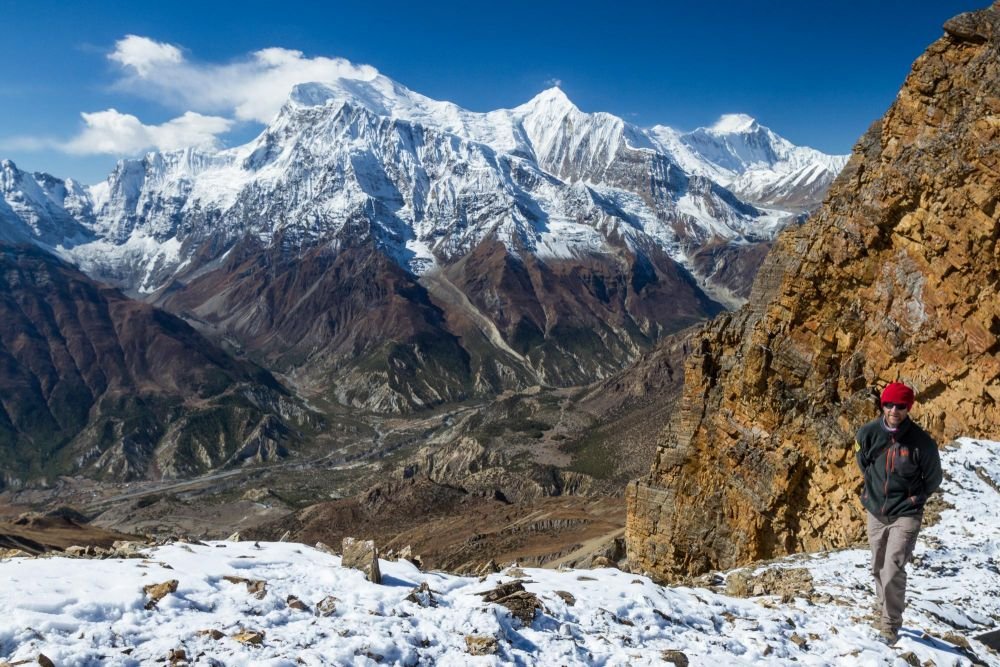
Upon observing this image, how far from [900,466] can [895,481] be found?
33 cm

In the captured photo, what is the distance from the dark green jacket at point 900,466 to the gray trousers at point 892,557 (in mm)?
235

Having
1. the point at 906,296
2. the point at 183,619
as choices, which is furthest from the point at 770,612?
the point at 906,296

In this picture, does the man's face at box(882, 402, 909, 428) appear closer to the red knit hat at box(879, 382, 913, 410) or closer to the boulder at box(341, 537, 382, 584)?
the red knit hat at box(879, 382, 913, 410)

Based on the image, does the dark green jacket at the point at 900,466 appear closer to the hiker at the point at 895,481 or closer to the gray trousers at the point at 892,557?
the hiker at the point at 895,481

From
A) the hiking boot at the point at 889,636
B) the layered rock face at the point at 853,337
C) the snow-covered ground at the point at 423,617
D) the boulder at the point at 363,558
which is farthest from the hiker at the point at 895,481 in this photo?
the layered rock face at the point at 853,337

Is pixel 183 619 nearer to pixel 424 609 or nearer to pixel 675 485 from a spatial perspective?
pixel 424 609

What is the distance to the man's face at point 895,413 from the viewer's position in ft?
42.8

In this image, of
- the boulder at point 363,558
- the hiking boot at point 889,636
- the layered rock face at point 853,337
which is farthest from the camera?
the layered rock face at point 853,337

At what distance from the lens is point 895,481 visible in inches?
533

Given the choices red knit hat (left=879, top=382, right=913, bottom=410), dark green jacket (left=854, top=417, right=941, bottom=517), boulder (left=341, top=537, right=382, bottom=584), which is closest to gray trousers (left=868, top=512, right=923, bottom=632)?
dark green jacket (left=854, top=417, right=941, bottom=517)

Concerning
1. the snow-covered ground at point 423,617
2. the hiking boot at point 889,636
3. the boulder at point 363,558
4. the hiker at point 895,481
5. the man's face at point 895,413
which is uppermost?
the man's face at point 895,413

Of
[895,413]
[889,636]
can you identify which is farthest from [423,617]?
[895,413]

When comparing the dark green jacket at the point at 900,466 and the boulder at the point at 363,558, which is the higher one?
the dark green jacket at the point at 900,466

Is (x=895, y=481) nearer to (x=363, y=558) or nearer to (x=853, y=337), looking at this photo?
(x=363, y=558)
